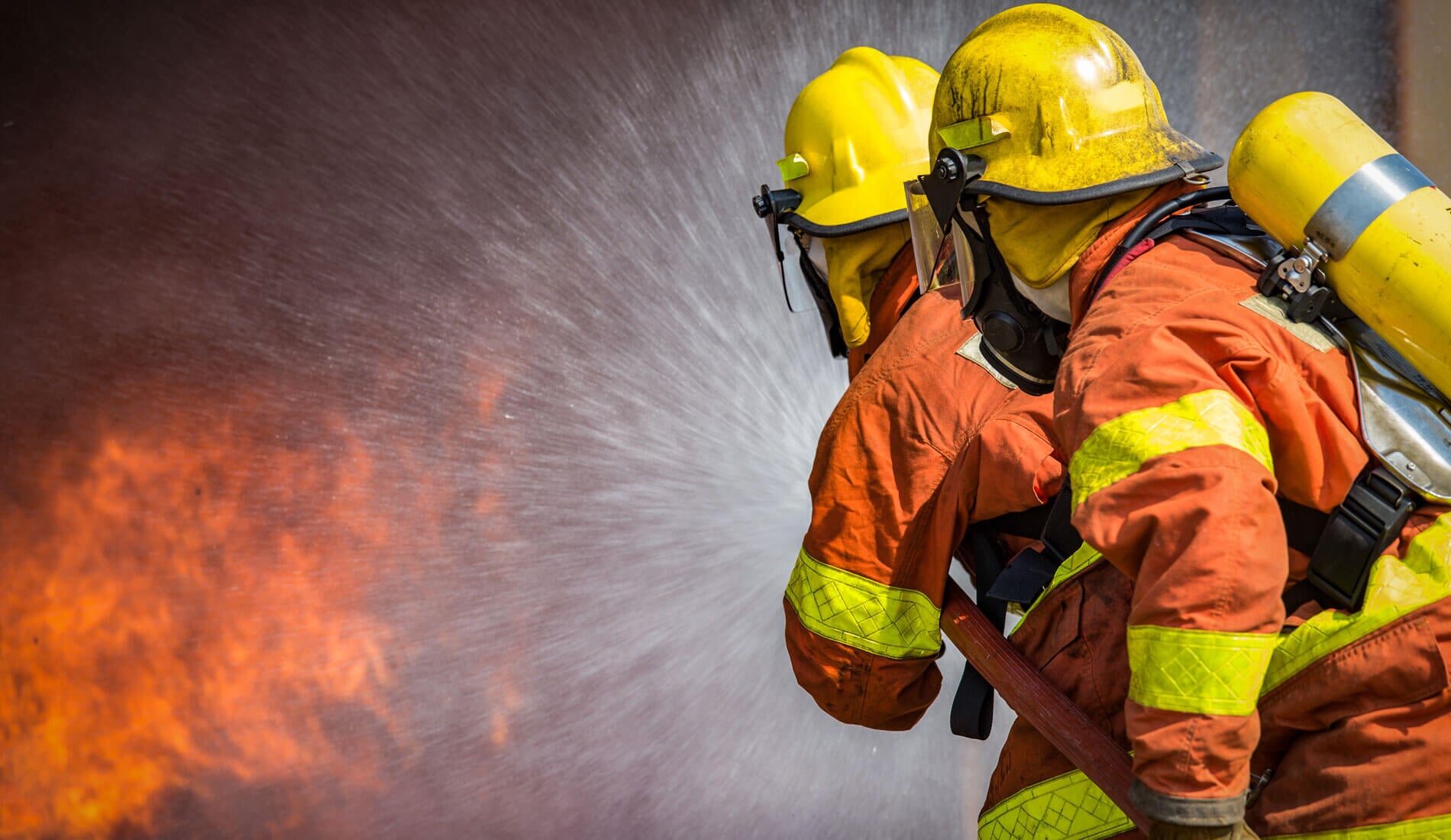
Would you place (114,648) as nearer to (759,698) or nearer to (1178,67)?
(759,698)

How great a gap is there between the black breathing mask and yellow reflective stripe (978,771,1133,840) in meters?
0.71

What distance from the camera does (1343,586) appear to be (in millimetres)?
1521

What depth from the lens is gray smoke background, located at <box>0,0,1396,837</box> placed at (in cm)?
329

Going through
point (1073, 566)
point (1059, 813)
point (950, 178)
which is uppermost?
point (950, 178)

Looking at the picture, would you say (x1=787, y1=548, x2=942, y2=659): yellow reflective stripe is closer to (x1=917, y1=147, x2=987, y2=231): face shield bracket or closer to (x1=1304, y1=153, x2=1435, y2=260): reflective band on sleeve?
(x1=917, y1=147, x2=987, y2=231): face shield bracket

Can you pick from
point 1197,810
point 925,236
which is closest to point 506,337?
point 925,236

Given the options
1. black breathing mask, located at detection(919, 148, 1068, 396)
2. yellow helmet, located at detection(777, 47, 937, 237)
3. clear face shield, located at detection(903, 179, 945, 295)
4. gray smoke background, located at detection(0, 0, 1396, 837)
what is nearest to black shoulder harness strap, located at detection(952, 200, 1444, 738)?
black breathing mask, located at detection(919, 148, 1068, 396)

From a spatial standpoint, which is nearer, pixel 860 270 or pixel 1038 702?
pixel 1038 702

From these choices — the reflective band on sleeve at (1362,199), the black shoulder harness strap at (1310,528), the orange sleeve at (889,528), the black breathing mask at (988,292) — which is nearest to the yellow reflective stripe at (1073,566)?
the black shoulder harness strap at (1310,528)

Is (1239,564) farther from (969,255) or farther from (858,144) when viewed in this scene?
(858,144)

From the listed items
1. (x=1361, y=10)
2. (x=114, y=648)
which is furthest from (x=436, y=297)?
(x=1361, y=10)

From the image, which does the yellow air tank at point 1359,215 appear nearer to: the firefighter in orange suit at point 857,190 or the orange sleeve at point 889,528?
the orange sleeve at point 889,528

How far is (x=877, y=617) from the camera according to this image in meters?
2.19

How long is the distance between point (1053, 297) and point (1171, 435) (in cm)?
57
